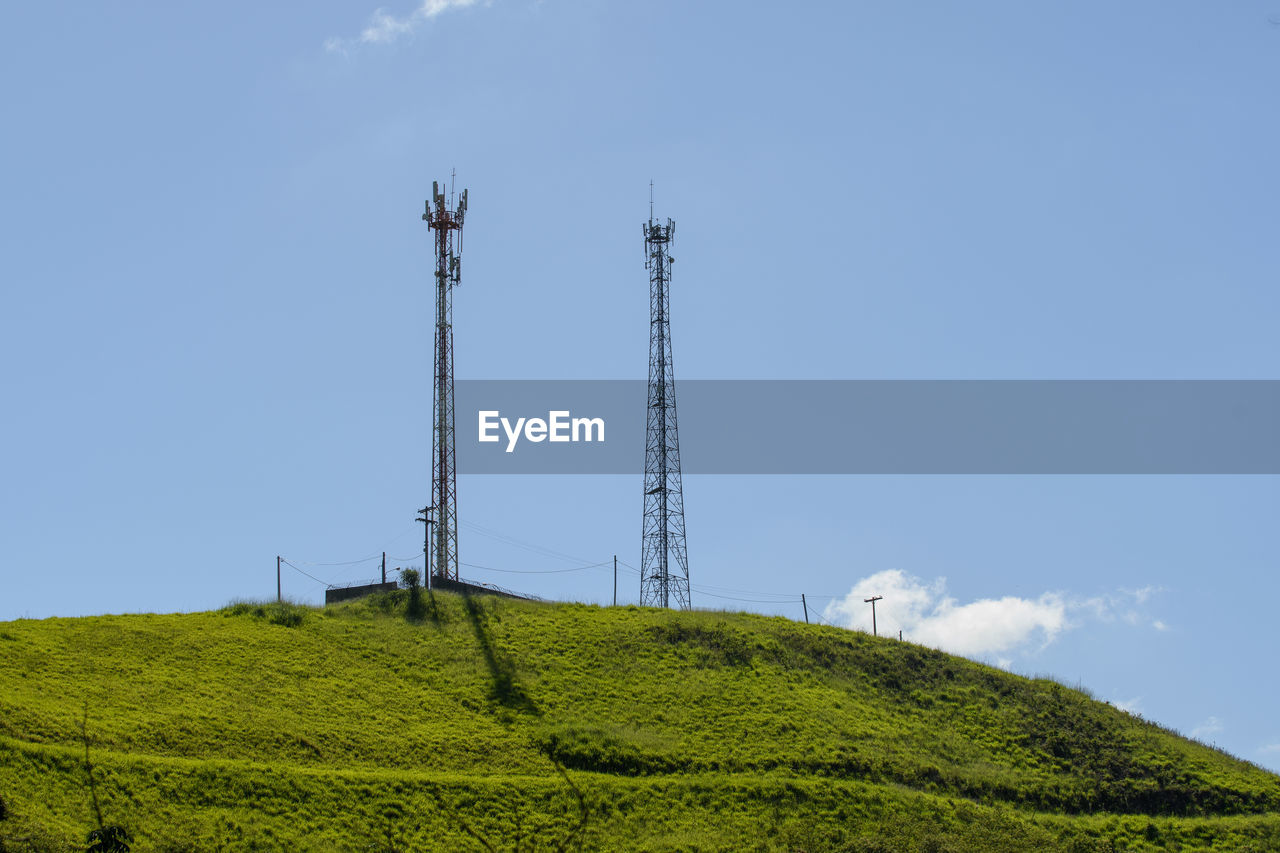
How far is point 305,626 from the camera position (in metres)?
59.8

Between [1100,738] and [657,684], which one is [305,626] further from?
[1100,738]

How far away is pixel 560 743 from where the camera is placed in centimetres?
4781

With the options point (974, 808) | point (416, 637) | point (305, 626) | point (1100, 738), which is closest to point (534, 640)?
point (416, 637)

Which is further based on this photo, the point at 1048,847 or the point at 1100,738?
the point at 1100,738

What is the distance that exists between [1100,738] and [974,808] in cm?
1251

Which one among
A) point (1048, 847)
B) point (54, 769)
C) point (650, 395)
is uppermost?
point (650, 395)

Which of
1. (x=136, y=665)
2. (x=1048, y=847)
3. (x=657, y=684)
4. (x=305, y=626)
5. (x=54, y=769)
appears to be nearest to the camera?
(x=54, y=769)

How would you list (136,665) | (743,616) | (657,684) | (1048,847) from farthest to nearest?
(743,616) < (657,684) < (136,665) < (1048,847)

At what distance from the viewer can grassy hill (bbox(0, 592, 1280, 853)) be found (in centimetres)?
3969

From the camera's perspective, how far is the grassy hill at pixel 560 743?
39.7 meters

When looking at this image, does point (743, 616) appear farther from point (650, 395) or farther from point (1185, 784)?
point (1185, 784)

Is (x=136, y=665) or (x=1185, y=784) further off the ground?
(x=136, y=665)

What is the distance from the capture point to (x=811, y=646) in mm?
63250

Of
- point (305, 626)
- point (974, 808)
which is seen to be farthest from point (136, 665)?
point (974, 808)
